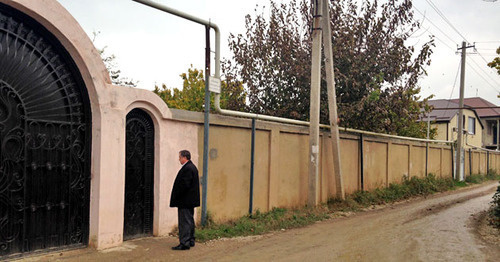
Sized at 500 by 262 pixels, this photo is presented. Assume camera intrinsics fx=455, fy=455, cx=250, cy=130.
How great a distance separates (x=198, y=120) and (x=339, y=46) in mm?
8209

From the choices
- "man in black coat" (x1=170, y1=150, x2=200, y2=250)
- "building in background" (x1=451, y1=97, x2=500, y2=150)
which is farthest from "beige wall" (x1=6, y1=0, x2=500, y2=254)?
"building in background" (x1=451, y1=97, x2=500, y2=150)

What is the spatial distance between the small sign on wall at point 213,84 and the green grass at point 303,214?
8.38 ft

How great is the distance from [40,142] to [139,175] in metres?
1.97

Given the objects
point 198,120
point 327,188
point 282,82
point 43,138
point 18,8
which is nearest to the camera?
point 18,8

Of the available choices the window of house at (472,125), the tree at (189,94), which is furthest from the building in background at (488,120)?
the tree at (189,94)

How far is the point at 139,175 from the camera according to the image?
8.08 m

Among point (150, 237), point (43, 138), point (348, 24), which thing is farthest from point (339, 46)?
point (43, 138)

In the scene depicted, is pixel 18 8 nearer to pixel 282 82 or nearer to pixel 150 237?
pixel 150 237

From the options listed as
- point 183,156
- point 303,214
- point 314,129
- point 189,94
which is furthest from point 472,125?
point 183,156

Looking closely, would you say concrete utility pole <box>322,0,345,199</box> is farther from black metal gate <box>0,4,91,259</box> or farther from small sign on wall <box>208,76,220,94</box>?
black metal gate <box>0,4,91,259</box>

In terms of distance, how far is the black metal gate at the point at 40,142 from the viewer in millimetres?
6152

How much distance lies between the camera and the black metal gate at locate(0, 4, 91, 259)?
6.15m

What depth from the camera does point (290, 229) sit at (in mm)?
10219

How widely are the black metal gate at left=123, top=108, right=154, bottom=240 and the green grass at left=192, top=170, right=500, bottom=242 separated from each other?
1.05 m
